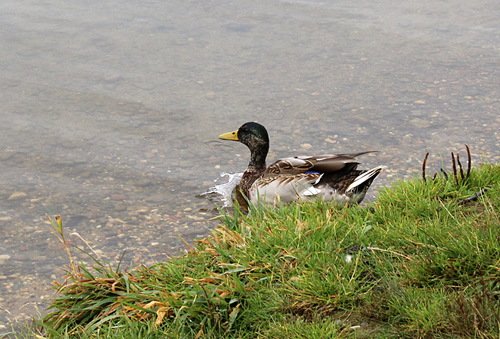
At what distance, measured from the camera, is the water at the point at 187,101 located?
23.6ft

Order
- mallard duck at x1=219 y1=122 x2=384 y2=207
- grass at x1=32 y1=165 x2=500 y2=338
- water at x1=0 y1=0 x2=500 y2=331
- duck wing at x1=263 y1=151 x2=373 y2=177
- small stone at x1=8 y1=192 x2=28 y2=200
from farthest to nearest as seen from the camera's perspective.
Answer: small stone at x1=8 y1=192 x2=28 y2=200, water at x1=0 y1=0 x2=500 y2=331, duck wing at x1=263 y1=151 x2=373 y2=177, mallard duck at x1=219 y1=122 x2=384 y2=207, grass at x1=32 y1=165 x2=500 y2=338

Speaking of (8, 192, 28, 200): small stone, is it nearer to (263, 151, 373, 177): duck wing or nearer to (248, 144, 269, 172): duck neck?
(248, 144, 269, 172): duck neck

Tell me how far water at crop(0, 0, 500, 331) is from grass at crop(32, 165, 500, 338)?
1329 mm

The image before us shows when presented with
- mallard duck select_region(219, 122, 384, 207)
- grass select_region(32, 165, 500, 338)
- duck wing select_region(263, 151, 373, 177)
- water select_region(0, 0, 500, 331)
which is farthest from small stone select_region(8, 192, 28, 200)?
grass select_region(32, 165, 500, 338)

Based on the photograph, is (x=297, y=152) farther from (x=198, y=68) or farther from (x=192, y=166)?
(x=198, y=68)

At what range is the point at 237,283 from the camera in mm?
4438

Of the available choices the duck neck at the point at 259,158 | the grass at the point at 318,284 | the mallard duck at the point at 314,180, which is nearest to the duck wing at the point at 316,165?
the mallard duck at the point at 314,180

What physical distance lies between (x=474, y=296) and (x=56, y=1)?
1049 centimetres

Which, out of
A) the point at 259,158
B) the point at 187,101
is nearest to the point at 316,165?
the point at 259,158

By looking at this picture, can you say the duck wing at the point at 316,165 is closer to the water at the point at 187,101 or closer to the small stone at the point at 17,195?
the water at the point at 187,101

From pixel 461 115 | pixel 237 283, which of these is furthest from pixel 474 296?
pixel 461 115

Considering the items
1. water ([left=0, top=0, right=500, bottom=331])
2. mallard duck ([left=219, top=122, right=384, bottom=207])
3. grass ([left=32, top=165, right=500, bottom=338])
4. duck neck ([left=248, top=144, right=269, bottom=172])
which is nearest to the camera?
grass ([left=32, top=165, right=500, bottom=338])

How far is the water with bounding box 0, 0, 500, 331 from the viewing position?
23.6 feet

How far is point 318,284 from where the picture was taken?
4305 mm
